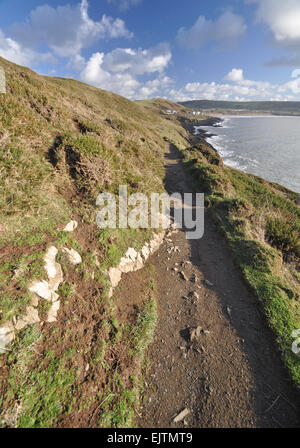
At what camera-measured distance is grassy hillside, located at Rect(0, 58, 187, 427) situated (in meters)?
3.20

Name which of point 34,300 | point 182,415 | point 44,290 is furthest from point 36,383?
point 182,415

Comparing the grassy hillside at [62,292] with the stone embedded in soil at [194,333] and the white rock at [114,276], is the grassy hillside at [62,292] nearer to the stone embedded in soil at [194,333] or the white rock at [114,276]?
the white rock at [114,276]

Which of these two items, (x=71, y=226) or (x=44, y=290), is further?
(x=71, y=226)

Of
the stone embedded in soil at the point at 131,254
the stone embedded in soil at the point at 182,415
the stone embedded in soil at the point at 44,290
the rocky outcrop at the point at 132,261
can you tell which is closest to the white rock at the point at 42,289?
the stone embedded in soil at the point at 44,290

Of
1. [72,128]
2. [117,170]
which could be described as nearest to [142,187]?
[117,170]

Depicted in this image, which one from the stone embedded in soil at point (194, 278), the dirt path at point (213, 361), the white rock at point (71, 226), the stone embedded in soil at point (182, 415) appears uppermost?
the white rock at point (71, 226)

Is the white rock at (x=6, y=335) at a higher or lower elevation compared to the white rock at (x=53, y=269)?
lower

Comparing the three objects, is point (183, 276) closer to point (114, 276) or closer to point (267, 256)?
point (114, 276)

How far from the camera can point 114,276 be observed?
5727 millimetres

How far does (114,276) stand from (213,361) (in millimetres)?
3488

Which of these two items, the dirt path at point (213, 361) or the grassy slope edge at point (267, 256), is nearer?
the dirt path at point (213, 361)

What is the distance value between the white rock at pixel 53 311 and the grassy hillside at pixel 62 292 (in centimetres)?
12

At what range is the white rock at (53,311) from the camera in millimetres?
3936

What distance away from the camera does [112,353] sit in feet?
13.7
